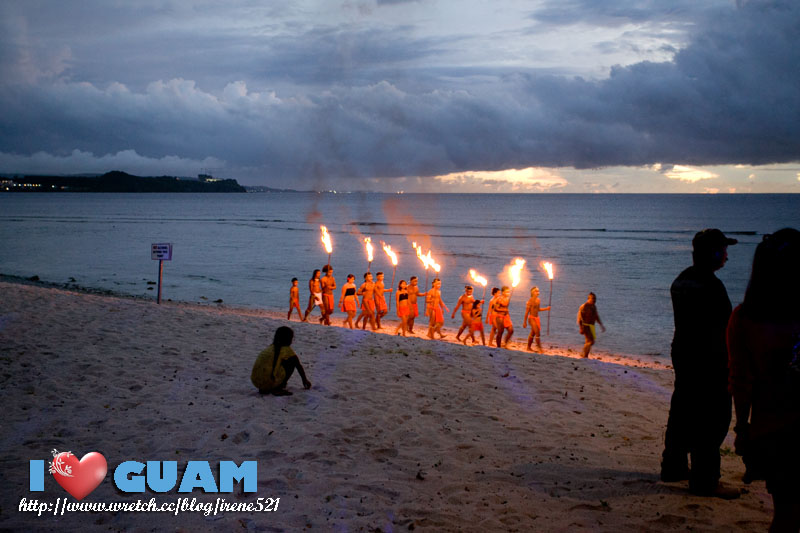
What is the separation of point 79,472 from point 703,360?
5.57 metres

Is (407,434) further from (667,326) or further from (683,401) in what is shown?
(667,326)

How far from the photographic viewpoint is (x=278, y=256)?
43406mm

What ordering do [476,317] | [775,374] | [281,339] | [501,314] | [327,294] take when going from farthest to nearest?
[327,294] → [476,317] → [501,314] → [281,339] → [775,374]

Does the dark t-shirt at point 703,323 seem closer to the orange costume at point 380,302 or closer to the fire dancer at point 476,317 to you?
the fire dancer at point 476,317

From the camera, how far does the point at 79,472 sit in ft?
16.7

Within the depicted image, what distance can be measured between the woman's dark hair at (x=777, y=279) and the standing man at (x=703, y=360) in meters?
1.04

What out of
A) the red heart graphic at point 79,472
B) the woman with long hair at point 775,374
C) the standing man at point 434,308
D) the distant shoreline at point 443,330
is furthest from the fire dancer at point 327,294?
the woman with long hair at point 775,374

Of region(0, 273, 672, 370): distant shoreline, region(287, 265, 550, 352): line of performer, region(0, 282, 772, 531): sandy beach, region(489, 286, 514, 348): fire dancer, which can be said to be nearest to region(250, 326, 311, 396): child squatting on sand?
region(0, 282, 772, 531): sandy beach

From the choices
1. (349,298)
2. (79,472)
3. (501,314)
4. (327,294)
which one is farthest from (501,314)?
(79,472)

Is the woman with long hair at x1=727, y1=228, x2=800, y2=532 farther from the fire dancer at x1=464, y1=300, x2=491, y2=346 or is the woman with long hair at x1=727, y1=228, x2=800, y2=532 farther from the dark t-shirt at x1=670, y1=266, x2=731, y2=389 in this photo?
the fire dancer at x1=464, y1=300, x2=491, y2=346

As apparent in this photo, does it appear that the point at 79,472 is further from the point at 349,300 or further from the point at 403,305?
the point at 349,300

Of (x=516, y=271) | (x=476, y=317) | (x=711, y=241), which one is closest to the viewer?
(x=711, y=241)

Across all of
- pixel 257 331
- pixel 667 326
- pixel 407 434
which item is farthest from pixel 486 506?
pixel 667 326

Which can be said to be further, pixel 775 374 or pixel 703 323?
pixel 703 323
